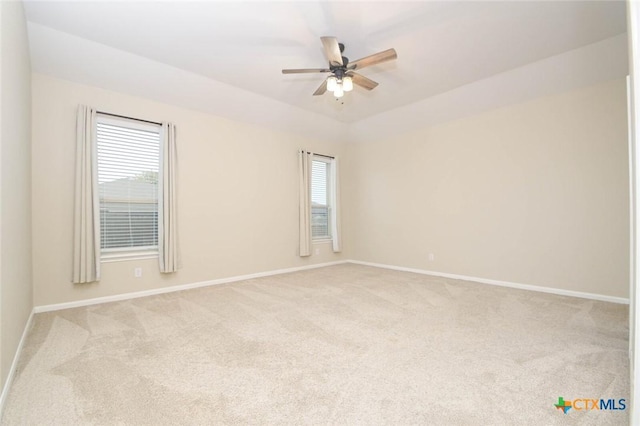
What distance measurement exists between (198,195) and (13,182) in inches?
89.5

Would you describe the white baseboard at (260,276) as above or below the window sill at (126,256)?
below

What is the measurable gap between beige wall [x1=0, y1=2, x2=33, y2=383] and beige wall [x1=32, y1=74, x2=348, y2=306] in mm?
548

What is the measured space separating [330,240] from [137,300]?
3634 mm

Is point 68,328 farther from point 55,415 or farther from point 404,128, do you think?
point 404,128

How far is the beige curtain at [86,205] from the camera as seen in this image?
130 inches

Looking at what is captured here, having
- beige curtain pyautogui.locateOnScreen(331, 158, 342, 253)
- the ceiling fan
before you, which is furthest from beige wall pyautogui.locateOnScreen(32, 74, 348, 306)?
the ceiling fan

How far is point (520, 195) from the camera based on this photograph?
13.4 ft

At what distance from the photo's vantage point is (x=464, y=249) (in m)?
4.67

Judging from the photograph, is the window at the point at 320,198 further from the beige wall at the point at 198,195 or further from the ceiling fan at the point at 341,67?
the ceiling fan at the point at 341,67

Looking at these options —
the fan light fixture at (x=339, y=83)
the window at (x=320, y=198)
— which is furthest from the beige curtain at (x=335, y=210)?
the fan light fixture at (x=339, y=83)

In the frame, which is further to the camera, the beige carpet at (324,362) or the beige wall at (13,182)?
the beige wall at (13,182)

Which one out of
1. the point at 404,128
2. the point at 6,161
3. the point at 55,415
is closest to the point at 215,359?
the point at 55,415

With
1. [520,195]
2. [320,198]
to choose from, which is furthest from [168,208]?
[520,195]

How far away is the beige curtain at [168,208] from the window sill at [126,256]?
12 centimetres
